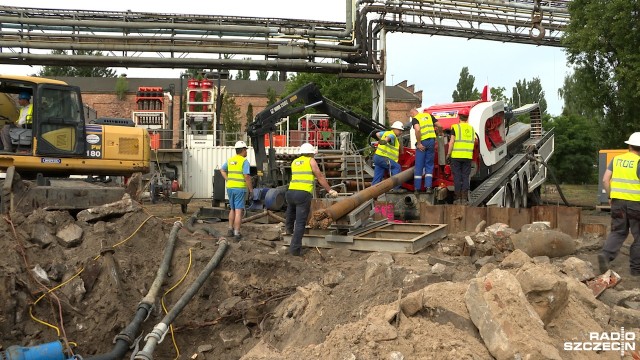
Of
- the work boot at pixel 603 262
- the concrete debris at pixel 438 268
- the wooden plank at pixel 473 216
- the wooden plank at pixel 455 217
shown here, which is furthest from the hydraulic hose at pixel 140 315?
the work boot at pixel 603 262

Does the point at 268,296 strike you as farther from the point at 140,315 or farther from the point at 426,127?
the point at 426,127

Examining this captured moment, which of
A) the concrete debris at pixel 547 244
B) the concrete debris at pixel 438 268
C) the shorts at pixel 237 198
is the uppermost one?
the shorts at pixel 237 198

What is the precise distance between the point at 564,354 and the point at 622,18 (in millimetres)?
15445

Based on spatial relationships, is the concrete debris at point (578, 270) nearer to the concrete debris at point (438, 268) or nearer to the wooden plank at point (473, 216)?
the concrete debris at point (438, 268)

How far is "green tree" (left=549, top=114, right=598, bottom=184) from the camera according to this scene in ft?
115

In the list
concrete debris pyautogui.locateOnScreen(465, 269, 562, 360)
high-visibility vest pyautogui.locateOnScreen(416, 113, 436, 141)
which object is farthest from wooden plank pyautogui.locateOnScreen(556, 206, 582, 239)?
→ concrete debris pyautogui.locateOnScreen(465, 269, 562, 360)

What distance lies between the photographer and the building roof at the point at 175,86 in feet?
179

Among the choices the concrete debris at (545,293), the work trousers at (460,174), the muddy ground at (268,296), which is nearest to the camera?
the muddy ground at (268,296)

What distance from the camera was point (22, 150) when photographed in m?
11.4

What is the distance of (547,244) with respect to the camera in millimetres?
9062

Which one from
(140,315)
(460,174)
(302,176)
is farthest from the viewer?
(460,174)

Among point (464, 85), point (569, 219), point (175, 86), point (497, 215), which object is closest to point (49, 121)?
point (497, 215)

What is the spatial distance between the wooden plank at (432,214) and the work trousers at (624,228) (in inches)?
124

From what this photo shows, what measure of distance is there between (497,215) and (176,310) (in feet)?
18.9
